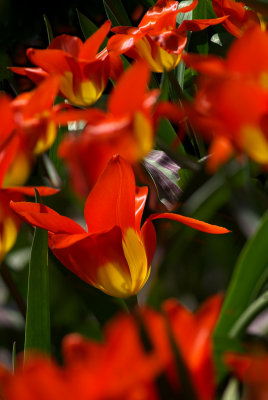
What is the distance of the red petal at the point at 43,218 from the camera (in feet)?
1.31

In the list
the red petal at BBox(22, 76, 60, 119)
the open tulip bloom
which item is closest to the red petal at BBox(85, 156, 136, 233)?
the open tulip bloom

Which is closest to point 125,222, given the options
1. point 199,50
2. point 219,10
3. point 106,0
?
point 219,10

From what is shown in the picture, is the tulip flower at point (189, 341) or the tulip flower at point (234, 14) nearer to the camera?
the tulip flower at point (189, 341)

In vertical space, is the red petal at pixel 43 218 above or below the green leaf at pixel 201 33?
above

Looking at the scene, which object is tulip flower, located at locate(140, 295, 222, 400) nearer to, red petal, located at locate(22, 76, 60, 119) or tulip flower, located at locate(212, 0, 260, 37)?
red petal, located at locate(22, 76, 60, 119)

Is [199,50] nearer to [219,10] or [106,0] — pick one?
[106,0]

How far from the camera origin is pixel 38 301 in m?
0.44

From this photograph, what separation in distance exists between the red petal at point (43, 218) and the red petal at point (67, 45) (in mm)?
229

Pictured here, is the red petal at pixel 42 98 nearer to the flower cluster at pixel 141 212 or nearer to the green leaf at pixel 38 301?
the flower cluster at pixel 141 212

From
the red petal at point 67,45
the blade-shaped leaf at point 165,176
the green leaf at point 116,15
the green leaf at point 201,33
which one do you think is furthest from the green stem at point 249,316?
the green leaf at point 201,33

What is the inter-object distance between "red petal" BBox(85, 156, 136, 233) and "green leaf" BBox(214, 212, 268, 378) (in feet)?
0.26

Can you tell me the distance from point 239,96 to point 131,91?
0.13 ft

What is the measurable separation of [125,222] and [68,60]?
7.1 inches

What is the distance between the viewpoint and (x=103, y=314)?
0.50m
